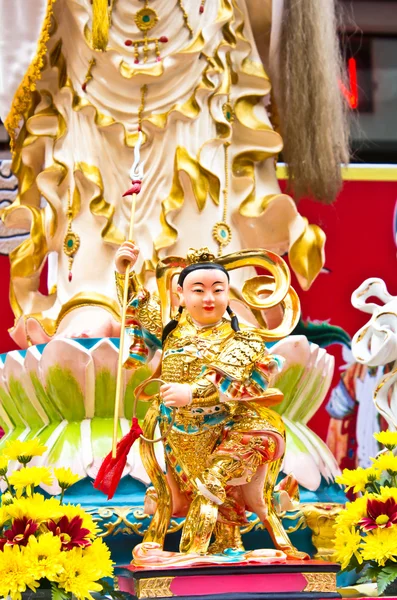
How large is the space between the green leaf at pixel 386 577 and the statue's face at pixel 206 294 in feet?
1.43

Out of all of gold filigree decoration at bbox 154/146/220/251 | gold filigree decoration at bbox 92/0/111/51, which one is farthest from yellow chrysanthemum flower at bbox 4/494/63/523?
gold filigree decoration at bbox 92/0/111/51

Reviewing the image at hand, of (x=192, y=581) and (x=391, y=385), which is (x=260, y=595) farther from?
(x=391, y=385)

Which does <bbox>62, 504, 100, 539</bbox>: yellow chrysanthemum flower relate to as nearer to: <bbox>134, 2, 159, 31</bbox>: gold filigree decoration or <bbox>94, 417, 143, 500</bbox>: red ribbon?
<bbox>94, 417, 143, 500</bbox>: red ribbon

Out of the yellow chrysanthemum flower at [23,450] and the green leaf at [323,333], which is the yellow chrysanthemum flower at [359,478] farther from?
the green leaf at [323,333]

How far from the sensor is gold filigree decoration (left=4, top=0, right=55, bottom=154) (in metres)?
2.29

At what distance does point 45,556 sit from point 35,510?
7 centimetres

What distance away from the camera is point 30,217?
93.2 inches

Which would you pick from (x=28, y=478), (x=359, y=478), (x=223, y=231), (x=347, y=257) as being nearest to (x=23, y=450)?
(x=28, y=478)

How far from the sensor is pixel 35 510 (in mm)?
1454

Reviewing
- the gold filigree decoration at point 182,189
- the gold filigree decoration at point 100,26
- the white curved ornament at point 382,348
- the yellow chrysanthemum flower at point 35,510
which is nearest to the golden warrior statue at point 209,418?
the yellow chrysanthemum flower at point 35,510

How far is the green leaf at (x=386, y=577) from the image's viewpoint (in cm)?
152

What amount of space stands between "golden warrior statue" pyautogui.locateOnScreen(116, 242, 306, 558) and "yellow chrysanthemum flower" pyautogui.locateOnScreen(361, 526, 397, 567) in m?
0.10

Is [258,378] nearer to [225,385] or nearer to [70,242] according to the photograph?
[225,385]

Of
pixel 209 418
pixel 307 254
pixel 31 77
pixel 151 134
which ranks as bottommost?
pixel 209 418
